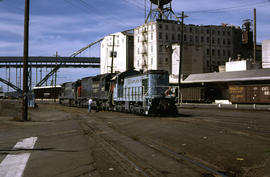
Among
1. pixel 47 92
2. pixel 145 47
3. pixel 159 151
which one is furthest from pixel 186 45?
pixel 159 151

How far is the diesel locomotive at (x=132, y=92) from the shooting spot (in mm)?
21156

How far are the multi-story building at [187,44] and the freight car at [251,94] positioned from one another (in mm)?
39945

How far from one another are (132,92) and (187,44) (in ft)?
202

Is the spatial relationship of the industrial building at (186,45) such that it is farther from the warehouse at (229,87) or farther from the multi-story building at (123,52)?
the warehouse at (229,87)

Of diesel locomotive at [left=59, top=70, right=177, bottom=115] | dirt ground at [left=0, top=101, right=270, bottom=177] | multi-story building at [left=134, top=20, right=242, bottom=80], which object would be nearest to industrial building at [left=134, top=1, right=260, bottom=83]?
multi-story building at [left=134, top=20, right=242, bottom=80]

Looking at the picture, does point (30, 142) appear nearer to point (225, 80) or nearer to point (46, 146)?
point (46, 146)

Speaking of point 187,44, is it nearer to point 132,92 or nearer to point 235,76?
point 235,76

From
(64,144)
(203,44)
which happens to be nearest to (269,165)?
(64,144)

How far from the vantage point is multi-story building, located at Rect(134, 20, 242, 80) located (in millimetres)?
81375

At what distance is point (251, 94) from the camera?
124ft

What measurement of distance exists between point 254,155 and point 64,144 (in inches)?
264

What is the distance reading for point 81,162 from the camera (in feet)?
24.5

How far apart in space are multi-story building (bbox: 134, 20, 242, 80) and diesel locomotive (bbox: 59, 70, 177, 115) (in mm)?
47529

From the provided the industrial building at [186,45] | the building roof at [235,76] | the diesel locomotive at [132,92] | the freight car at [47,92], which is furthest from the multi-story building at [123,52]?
the diesel locomotive at [132,92]
